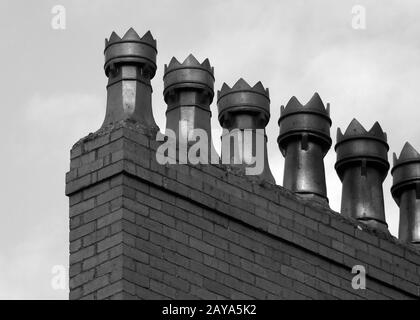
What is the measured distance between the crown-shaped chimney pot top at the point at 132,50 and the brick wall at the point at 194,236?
1.00 m

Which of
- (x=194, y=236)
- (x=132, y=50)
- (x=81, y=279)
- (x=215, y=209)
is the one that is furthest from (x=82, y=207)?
(x=132, y=50)

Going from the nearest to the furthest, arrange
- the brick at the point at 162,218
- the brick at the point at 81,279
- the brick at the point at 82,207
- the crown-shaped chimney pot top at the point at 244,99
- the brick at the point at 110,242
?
the brick at the point at 110,242 < the brick at the point at 81,279 < the brick at the point at 162,218 < the brick at the point at 82,207 < the crown-shaped chimney pot top at the point at 244,99

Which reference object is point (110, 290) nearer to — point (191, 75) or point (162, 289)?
point (162, 289)

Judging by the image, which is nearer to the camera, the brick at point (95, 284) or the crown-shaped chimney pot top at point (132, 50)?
the brick at point (95, 284)

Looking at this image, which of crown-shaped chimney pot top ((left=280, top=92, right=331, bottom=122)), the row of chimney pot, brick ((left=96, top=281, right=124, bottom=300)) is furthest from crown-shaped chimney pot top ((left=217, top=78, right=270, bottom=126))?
brick ((left=96, top=281, right=124, bottom=300))

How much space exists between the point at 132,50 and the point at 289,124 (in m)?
2.45

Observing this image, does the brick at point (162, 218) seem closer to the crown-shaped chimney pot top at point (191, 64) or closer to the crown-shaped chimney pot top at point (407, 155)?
the crown-shaped chimney pot top at point (191, 64)

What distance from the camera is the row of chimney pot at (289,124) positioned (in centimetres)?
3619

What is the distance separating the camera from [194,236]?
3550cm

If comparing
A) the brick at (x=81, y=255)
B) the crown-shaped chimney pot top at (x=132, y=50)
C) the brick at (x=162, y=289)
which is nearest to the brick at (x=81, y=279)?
the brick at (x=81, y=255)

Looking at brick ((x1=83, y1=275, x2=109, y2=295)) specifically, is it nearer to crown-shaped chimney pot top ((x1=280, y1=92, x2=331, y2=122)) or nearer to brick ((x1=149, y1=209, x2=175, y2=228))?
brick ((x1=149, y1=209, x2=175, y2=228))

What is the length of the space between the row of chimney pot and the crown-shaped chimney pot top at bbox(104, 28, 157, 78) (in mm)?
12

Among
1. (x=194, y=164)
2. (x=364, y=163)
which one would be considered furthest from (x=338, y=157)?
(x=194, y=164)

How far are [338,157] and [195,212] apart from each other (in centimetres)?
318
